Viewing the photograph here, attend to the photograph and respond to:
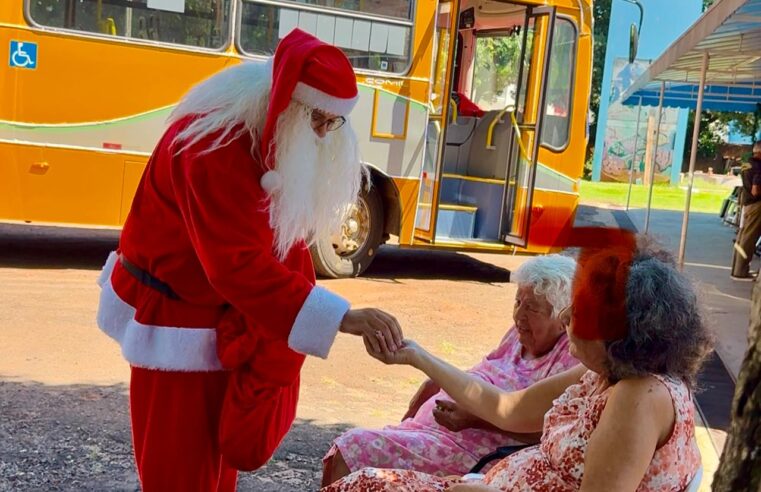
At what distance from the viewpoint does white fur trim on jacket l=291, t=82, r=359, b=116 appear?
244 centimetres

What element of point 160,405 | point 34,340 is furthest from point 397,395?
point 160,405

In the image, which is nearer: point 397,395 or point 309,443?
point 309,443

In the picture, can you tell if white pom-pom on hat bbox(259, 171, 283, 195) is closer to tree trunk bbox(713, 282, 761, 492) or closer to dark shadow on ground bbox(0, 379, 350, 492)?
tree trunk bbox(713, 282, 761, 492)

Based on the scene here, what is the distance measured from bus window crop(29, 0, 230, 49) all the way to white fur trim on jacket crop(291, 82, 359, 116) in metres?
6.02

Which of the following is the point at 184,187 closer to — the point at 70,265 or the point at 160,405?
the point at 160,405

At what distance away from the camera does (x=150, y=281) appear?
8.16 ft

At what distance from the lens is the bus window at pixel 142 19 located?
25.8ft

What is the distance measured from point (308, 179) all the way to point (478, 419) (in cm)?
102

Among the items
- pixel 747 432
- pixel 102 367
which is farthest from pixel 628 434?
pixel 102 367

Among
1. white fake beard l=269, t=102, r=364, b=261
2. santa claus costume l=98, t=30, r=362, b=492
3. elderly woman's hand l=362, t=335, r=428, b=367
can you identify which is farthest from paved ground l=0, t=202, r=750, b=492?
santa claus costume l=98, t=30, r=362, b=492

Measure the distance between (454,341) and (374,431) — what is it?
3.87 meters

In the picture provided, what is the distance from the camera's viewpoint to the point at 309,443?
4.68 metres

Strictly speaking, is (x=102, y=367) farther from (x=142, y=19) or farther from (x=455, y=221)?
(x=455, y=221)

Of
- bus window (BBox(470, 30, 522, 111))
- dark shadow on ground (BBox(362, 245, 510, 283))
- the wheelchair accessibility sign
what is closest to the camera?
the wheelchair accessibility sign
